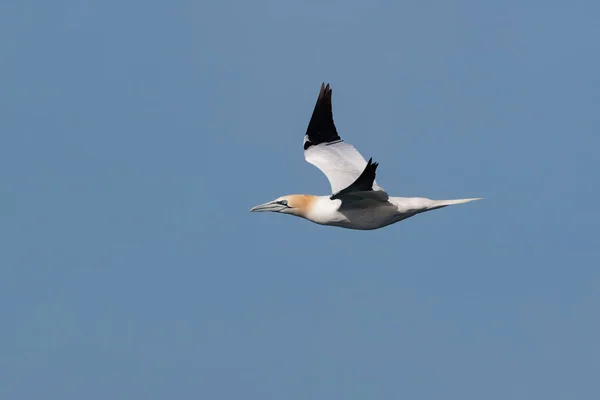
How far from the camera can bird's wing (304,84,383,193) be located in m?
24.4

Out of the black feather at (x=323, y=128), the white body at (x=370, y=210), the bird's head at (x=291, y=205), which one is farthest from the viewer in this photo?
the black feather at (x=323, y=128)

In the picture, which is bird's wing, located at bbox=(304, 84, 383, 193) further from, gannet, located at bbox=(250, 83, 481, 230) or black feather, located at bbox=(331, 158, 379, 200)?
black feather, located at bbox=(331, 158, 379, 200)

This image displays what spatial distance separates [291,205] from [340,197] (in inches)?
87.1

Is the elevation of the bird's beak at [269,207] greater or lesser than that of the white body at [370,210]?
greater

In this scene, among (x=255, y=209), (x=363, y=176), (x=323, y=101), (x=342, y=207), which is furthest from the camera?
(x=323, y=101)

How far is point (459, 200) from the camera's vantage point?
22141mm

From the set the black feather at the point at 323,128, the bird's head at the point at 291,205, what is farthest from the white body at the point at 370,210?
the black feather at the point at 323,128

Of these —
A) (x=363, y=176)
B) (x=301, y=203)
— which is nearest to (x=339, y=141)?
(x=301, y=203)

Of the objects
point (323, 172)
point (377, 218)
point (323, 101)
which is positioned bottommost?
point (377, 218)

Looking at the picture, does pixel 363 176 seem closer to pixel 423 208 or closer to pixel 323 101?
pixel 423 208

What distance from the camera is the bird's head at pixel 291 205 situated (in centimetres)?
2252

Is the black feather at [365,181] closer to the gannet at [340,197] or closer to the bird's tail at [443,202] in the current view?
the gannet at [340,197]

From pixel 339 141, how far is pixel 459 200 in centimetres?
431

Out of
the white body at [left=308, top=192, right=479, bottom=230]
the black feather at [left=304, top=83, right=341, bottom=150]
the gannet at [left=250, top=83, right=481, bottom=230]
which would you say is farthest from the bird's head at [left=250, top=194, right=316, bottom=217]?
the black feather at [left=304, top=83, right=341, bottom=150]
